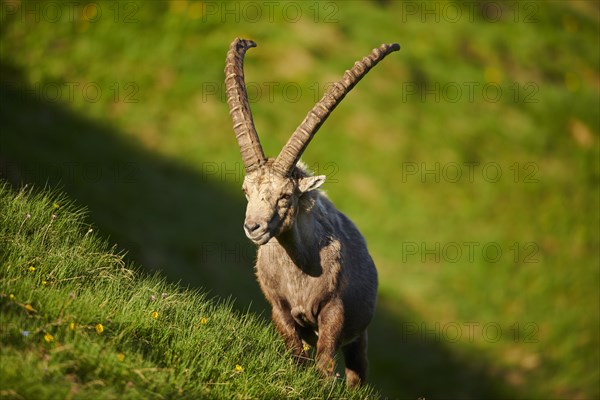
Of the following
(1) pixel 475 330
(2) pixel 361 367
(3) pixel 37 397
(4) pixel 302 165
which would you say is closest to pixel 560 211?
(1) pixel 475 330

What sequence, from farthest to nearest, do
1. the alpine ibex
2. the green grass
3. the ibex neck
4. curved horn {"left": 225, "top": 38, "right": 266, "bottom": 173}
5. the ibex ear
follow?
the ibex neck, the ibex ear, curved horn {"left": 225, "top": 38, "right": 266, "bottom": 173}, the alpine ibex, the green grass

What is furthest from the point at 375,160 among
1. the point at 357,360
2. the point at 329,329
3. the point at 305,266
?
the point at 329,329

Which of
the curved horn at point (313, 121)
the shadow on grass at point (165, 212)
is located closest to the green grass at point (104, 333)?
the curved horn at point (313, 121)

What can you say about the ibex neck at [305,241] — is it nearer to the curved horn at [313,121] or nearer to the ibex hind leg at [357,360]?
the curved horn at [313,121]

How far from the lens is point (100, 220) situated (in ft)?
79.7

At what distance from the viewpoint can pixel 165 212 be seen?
27000 mm

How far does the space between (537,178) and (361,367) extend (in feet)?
67.5

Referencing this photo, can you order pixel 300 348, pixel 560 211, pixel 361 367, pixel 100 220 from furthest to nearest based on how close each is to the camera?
pixel 560 211 → pixel 100 220 → pixel 361 367 → pixel 300 348

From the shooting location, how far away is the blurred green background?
85.9 ft

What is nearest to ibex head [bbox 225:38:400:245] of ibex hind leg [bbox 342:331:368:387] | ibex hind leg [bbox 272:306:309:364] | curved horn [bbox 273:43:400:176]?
curved horn [bbox 273:43:400:176]

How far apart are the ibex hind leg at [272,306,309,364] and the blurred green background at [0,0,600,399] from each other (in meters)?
11.5

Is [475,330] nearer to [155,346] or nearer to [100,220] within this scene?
[100,220]

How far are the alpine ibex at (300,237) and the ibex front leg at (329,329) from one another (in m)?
0.02

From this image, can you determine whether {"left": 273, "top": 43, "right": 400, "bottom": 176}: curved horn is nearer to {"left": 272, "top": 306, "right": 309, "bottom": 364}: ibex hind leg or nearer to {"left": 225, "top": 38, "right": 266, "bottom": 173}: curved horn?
{"left": 225, "top": 38, "right": 266, "bottom": 173}: curved horn
